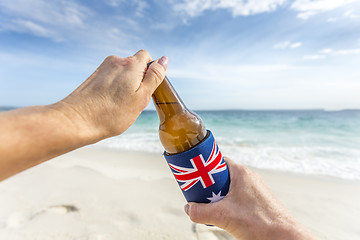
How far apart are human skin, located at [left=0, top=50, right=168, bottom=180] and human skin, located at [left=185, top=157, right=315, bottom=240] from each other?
761mm

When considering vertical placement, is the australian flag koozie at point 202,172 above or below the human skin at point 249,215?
above

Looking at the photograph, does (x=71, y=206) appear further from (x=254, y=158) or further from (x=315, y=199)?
(x=254, y=158)

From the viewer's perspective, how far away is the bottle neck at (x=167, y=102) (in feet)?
5.19

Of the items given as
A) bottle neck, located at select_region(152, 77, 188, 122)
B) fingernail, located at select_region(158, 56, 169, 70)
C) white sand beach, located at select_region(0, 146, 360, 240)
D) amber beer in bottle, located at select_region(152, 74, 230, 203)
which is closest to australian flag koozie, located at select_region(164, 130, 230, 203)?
amber beer in bottle, located at select_region(152, 74, 230, 203)

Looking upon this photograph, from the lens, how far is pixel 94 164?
4.74m

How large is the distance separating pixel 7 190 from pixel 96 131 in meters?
3.08

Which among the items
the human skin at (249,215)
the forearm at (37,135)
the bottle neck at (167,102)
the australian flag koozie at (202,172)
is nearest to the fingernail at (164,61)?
the bottle neck at (167,102)

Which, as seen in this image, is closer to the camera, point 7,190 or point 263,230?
point 263,230

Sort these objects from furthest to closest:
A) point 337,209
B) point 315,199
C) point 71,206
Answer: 1. point 315,199
2. point 337,209
3. point 71,206

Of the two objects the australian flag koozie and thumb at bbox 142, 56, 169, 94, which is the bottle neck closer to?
thumb at bbox 142, 56, 169, 94

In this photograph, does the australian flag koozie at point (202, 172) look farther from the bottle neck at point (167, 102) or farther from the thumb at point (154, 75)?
the thumb at point (154, 75)

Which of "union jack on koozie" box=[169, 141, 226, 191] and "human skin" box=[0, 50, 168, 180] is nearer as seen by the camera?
"human skin" box=[0, 50, 168, 180]

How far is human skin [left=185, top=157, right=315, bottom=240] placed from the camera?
1311mm

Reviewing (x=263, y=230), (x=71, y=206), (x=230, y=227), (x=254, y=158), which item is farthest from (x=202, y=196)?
(x=254, y=158)
